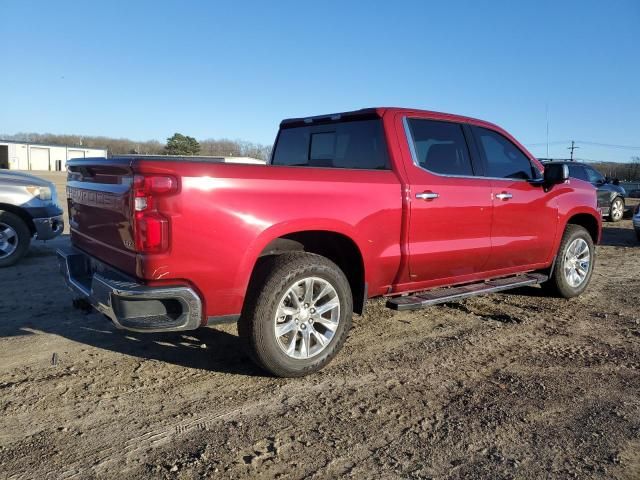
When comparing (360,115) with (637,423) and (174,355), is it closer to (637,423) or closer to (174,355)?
(174,355)

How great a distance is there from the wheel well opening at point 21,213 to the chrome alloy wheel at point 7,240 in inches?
9.7

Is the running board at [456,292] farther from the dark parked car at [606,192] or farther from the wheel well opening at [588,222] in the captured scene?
the dark parked car at [606,192]

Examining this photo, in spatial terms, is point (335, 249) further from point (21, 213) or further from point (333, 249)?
point (21, 213)

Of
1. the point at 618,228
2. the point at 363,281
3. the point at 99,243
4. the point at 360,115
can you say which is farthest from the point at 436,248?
the point at 618,228

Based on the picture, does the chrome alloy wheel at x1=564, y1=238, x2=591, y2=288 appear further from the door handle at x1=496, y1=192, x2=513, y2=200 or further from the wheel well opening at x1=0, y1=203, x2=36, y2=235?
the wheel well opening at x1=0, y1=203, x2=36, y2=235

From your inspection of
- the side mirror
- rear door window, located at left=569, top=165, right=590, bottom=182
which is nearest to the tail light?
the side mirror

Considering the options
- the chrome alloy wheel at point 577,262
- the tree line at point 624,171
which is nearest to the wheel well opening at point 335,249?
the chrome alloy wheel at point 577,262

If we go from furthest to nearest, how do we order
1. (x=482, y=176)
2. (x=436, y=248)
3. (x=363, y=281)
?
(x=482, y=176) < (x=436, y=248) < (x=363, y=281)

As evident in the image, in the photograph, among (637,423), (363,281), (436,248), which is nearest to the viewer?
(637,423)

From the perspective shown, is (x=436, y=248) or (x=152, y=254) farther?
(x=436, y=248)

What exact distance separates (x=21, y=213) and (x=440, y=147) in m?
6.02

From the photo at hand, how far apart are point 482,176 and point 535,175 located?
38.0 inches

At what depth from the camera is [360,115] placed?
4.48 m

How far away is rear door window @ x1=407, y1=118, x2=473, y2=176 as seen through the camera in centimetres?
442
